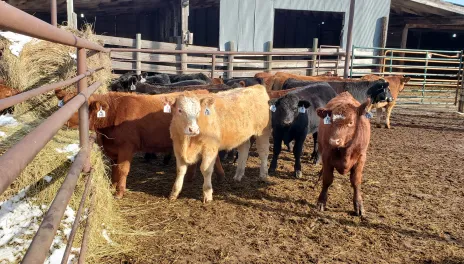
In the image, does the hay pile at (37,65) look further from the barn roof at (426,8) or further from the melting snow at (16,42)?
the barn roof at (426,8)

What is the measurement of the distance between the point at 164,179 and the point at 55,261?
3170 millimetres

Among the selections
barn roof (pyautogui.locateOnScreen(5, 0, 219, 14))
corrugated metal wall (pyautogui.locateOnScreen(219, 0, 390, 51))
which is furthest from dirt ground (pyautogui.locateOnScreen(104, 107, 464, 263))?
barn roof (pyautogui.locateOnScreen(5, 0, 219, 14))

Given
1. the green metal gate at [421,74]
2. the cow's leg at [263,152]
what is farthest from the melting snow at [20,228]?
the green metal gate at [421,74]

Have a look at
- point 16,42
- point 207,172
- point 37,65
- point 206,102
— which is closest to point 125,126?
point 206,102

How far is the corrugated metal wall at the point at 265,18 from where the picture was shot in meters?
15.2

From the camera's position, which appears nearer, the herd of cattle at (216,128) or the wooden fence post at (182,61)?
the herd of cattle at (216,128)

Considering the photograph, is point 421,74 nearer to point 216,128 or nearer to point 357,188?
point 357,188

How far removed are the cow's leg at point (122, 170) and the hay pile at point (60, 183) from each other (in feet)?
2.24

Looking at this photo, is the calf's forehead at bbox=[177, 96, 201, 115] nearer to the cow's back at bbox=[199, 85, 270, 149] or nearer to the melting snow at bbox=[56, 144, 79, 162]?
the cow's back at bbox=[199, 85, 270, 149]

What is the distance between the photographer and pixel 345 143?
4.15 meters

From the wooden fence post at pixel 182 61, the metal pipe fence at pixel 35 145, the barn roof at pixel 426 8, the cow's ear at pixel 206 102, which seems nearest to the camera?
the metal pipe fence at pixel 35 145

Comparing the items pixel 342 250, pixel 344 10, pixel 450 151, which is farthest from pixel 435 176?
pixel 344 10

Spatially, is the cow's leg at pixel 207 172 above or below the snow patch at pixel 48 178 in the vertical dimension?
below

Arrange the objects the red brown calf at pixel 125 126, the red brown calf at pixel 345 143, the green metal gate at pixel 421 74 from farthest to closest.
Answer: the green metal gate at pixel 421 74
the red brown calf at pixel 125 126
the red brown calf at pixel 345 143
